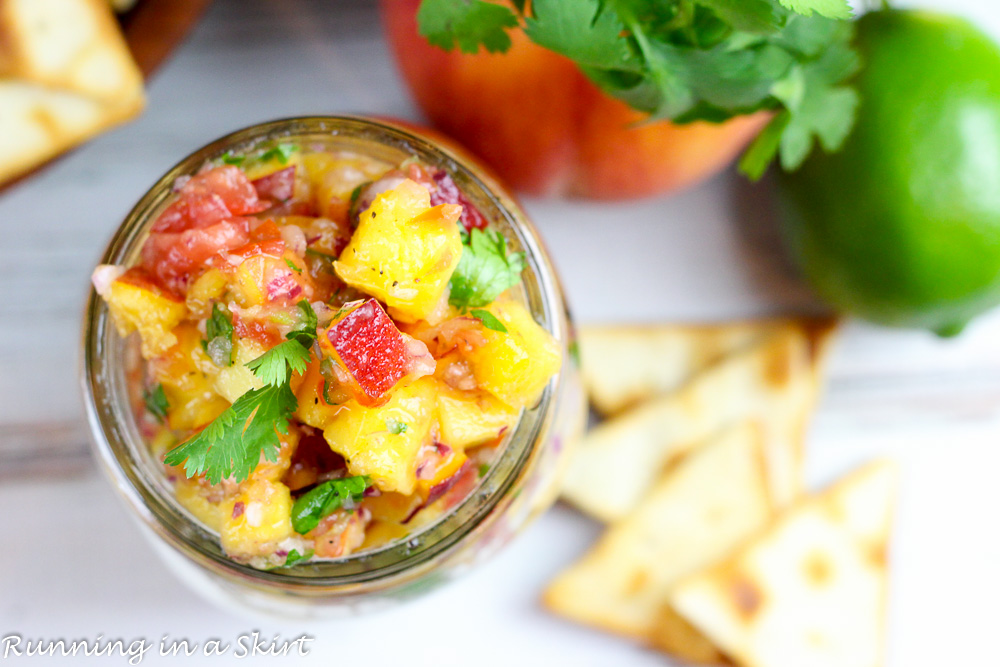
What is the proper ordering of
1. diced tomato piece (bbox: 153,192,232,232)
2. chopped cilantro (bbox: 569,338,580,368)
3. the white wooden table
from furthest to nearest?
the white wooden table < chopped cilantro (bbox: 569,338,580,368) < diced tomato piece (bbox: 153,192,232,232)

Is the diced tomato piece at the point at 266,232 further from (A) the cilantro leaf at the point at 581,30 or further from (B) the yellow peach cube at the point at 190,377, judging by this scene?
(A) the cilantro leaf at the point at 581,30

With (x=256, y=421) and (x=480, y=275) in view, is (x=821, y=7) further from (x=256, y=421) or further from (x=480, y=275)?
(x=256, y=421)

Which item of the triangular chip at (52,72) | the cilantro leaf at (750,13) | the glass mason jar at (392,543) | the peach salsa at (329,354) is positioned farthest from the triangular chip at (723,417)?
the triangular chip at (52,72)

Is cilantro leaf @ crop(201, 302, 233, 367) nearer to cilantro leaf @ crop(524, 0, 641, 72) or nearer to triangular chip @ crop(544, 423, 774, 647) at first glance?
cilantro leaf @ crop(524, 0, 641, 72)

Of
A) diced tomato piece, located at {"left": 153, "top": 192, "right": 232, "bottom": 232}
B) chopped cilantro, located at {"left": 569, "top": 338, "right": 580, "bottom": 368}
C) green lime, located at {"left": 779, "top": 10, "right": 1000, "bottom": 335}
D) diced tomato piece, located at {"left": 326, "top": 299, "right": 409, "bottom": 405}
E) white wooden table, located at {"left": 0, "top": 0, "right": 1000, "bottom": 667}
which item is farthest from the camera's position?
white wooden table, located at {"left": 0, "top": 0, "right": 1000, "bottom": 667}

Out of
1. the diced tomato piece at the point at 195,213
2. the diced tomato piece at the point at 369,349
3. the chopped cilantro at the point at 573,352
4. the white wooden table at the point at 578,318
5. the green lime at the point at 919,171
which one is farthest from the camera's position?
the white wooden table at the point at 578,318

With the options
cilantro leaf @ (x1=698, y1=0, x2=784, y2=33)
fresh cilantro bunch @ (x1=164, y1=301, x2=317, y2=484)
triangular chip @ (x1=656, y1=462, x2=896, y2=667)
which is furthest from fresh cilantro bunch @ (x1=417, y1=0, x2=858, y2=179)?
triangular chip @ (x1=656, y1=462, x2=896, y2=667)

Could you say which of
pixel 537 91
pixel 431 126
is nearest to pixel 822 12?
pixel 537 91
